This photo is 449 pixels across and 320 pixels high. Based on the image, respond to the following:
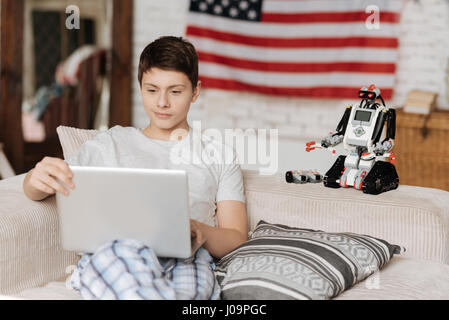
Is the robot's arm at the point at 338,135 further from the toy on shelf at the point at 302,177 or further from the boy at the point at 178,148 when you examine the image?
the boy at the point at 178,148

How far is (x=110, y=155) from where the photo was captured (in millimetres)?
1407

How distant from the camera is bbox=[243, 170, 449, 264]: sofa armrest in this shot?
1.48 m

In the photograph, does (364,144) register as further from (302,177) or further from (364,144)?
(302,177)

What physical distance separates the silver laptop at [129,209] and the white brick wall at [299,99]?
2.56 metres

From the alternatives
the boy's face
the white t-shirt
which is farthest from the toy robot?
the boy's face

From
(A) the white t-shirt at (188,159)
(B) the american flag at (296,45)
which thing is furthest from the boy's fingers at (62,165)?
(B) the american flag at (296,45)

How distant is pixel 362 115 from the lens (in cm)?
175

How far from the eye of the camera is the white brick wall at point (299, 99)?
3340mm

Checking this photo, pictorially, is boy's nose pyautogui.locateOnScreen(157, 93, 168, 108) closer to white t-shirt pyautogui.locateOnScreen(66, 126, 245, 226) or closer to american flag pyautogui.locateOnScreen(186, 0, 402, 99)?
white t-shirt pyautogui.locateOnScreen(66, 126, 245, 226)

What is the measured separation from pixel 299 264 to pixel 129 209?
40 centimetres

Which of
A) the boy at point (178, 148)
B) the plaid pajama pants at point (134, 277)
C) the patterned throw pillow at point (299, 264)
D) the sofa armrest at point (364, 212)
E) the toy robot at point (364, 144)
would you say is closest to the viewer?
the plaid pajama pants at point (134, 277)

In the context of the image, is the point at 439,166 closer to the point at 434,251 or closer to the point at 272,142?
the point at 272,142
